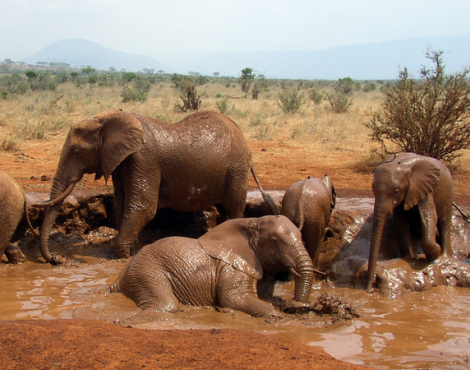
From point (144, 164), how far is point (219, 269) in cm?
224

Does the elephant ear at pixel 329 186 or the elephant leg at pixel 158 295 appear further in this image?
the elephant ear at pixel 329 186

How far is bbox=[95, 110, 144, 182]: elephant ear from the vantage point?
6.80 m

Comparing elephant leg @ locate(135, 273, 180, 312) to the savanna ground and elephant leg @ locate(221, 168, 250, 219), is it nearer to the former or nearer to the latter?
the savanna ground

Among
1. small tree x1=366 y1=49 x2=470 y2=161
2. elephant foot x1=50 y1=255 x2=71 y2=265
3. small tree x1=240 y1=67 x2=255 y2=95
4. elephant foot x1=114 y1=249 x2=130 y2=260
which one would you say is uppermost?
small tree x1=240 y1=67 x2=255 y2=95

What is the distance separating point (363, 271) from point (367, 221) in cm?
120

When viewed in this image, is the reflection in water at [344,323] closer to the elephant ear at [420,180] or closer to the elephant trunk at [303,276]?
the elephant trunk at [303,276]

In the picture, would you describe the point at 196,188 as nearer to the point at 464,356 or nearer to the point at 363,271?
the point at 363,271

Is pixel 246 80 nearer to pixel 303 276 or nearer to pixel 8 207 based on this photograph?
pixel 8 207

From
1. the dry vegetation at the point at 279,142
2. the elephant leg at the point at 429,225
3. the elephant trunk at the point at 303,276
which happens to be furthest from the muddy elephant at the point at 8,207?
the elephant leg at the point at 429,225

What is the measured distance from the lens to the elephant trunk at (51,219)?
22.3 ft

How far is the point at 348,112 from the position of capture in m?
24.5

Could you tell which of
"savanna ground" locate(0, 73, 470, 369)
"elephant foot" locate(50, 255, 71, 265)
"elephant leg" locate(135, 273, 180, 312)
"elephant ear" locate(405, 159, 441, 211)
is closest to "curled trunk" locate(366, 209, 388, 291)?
"elephant ear" locate(405, 159, 441, 211)

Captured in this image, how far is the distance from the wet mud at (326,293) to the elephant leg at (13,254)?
0.09 m

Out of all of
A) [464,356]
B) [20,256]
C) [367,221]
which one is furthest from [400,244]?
[20,256]
